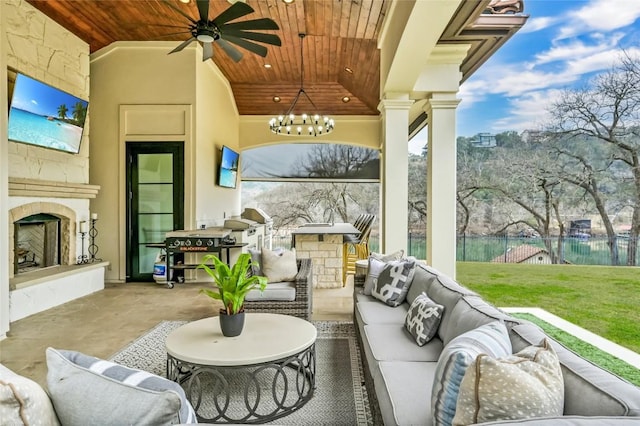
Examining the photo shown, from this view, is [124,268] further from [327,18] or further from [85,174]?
[327,18]

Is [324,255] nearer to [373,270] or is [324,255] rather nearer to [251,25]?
[373,270]

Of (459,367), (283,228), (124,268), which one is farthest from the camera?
(283,228)

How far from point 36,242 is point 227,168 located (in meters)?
3.75

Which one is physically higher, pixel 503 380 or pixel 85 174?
pixel 85 174

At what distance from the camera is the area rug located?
236 centimetres

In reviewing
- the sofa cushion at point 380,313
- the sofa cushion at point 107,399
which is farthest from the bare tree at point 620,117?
the sofa cushion at point 107,399

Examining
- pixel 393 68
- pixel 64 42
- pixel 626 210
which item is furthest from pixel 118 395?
pixel 64 42

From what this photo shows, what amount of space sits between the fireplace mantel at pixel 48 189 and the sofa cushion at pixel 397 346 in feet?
15.1

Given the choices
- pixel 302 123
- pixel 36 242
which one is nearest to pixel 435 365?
pixel 36 242

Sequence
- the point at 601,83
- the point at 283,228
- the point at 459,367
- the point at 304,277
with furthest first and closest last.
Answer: the point at 283,228 → the point at 601,83 → the point at 304,277 → the point at 459,367

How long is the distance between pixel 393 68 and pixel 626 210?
3.47m

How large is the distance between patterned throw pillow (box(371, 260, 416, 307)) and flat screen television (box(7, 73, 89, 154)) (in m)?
4.41

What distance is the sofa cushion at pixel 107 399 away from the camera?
3.22 ft

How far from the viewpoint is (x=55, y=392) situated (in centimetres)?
103
